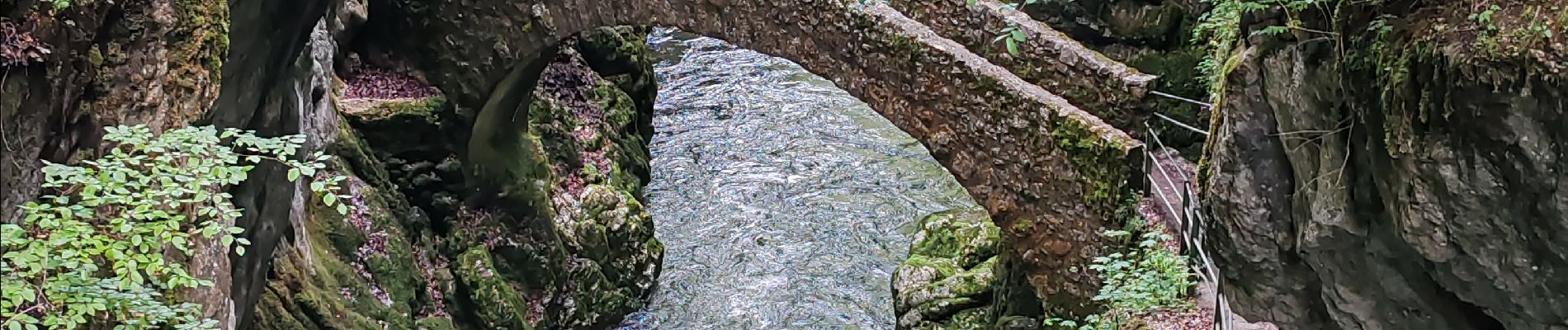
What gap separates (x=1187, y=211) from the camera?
591cm

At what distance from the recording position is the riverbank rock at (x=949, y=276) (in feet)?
30.8

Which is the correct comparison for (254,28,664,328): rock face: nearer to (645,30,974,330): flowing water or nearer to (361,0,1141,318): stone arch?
(645,30,974,330): flowing water

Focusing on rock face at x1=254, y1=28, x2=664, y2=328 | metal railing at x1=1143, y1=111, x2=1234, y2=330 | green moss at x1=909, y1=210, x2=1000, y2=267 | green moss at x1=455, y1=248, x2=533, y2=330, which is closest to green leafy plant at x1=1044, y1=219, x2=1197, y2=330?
metal railing at x1=1143, y1=111, x2=1234, y2=330

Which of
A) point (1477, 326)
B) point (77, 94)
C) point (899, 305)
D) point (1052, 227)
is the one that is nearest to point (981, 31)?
point (1052, 227)

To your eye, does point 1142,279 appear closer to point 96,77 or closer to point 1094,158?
point 1094,158

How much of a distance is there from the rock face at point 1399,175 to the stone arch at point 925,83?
7.04 feet

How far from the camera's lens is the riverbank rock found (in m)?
9.38

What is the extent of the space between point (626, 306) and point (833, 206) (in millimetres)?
3004

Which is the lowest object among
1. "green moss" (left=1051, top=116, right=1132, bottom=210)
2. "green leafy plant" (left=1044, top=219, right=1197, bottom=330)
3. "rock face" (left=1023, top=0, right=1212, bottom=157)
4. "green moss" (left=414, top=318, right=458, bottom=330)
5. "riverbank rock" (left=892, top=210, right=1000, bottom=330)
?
"green moss" (left=414, top=318, right=458, bottom=330)

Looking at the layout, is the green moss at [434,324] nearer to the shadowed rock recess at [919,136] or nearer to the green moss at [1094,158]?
the shadowed rock recess at [919,136]

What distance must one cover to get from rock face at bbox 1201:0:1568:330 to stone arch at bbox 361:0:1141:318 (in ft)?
7.04

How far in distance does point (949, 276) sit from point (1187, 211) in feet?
13.6

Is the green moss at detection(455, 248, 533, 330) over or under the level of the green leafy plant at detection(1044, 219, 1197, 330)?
under

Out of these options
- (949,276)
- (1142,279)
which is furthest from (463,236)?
(1142,279)
